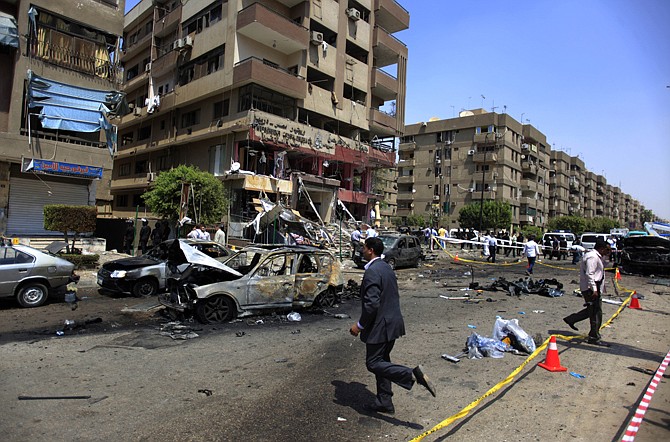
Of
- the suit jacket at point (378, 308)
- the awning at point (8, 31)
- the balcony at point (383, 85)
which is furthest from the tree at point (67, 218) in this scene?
the balcony at point (383, 85)

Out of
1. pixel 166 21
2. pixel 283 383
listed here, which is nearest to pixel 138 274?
pixel 283 383

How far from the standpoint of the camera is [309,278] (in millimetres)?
9461

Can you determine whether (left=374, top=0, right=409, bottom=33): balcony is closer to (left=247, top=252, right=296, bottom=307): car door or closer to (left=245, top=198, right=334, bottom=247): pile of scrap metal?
(left=245, top=198, right=334, bottom=247): pile of scrap metal

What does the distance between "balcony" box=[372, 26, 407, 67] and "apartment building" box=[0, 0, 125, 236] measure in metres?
22.8

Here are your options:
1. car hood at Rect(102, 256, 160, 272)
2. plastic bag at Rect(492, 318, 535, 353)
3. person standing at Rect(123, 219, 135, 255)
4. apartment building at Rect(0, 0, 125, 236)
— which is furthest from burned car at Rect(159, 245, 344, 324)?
apartment building at Rect(0, 0, 125, 236)

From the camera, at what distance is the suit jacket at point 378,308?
4.28 metres

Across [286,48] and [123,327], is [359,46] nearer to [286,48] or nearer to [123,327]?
[286,48]

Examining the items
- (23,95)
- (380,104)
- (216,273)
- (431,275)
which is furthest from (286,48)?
(216,273)

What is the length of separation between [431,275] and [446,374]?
40.7 ft

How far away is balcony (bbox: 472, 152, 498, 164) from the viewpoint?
6544 cm

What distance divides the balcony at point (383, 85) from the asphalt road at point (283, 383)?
3216cm

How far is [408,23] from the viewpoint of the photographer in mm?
41375

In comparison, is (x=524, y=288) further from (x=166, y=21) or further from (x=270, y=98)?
(x=166, y=21)

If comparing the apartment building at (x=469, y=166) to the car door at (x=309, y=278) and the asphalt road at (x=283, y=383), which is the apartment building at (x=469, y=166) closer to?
the car door at (x=309, y=278)
